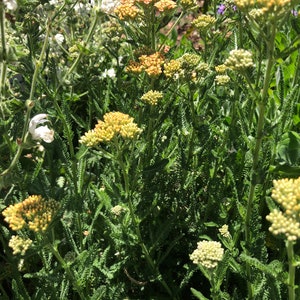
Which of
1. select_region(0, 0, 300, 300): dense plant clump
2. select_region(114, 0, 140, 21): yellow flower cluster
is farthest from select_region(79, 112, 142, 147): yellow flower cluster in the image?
select_region(114, 0, 140, 21): yellow flower cluster

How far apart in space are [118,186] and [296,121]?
48.6 inches

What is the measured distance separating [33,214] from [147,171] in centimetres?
57

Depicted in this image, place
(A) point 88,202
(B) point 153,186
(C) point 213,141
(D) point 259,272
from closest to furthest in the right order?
(D) point 259,272 → (B) point 153,186 → (A) point 88,202 → (C) point 213,141

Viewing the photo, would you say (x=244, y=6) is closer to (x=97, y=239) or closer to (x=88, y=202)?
(x=88, y=202)

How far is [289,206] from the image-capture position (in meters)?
1.39

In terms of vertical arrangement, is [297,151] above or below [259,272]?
above

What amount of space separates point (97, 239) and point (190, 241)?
1.64ft

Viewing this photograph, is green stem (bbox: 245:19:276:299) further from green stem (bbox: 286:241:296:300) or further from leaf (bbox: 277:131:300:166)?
leaf (bbox: 277:131:300:166)

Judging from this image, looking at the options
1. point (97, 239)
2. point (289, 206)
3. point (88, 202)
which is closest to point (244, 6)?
point (289, 206)

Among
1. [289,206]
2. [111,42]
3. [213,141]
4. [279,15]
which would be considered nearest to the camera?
[289,206]

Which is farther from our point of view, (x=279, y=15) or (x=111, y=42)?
(x=111, y=42)

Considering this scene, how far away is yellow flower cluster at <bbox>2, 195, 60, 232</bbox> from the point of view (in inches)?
64.2

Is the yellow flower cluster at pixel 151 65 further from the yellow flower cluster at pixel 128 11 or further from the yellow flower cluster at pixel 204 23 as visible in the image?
the yellow flower cluster at pixel 204 23

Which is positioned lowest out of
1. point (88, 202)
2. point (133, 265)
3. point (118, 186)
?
point (133, 265)
